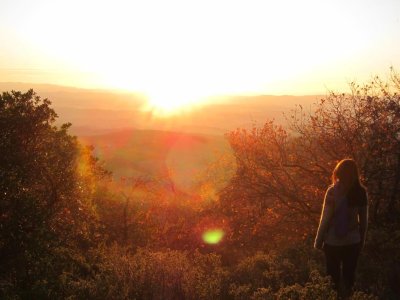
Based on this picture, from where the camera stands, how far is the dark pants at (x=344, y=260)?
626 cm

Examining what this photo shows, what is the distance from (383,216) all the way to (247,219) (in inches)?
186

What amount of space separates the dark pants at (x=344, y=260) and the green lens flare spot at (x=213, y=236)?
964cm

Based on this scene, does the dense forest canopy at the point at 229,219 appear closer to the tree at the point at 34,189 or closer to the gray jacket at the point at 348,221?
the tree at the point at 34,189

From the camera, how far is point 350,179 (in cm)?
607

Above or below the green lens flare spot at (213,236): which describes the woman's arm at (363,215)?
above

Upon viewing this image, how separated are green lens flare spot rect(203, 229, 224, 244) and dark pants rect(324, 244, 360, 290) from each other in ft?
31.6

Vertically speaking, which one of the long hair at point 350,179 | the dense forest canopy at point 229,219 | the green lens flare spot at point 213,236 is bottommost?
the green lens flare spot at point 213,236

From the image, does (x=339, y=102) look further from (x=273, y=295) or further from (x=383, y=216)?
(x=273, y=295)

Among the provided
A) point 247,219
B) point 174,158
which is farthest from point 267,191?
point 174,158

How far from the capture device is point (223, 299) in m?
6.91

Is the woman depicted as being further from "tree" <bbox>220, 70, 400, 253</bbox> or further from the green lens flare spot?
the green lens flare spot

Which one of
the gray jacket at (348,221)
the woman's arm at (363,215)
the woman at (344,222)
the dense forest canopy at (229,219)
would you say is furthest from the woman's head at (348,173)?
the dense forest canopy at (229,219)

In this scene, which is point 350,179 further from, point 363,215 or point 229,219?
Result: point 229,219

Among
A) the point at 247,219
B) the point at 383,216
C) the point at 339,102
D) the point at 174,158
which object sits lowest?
the point at 174,158
